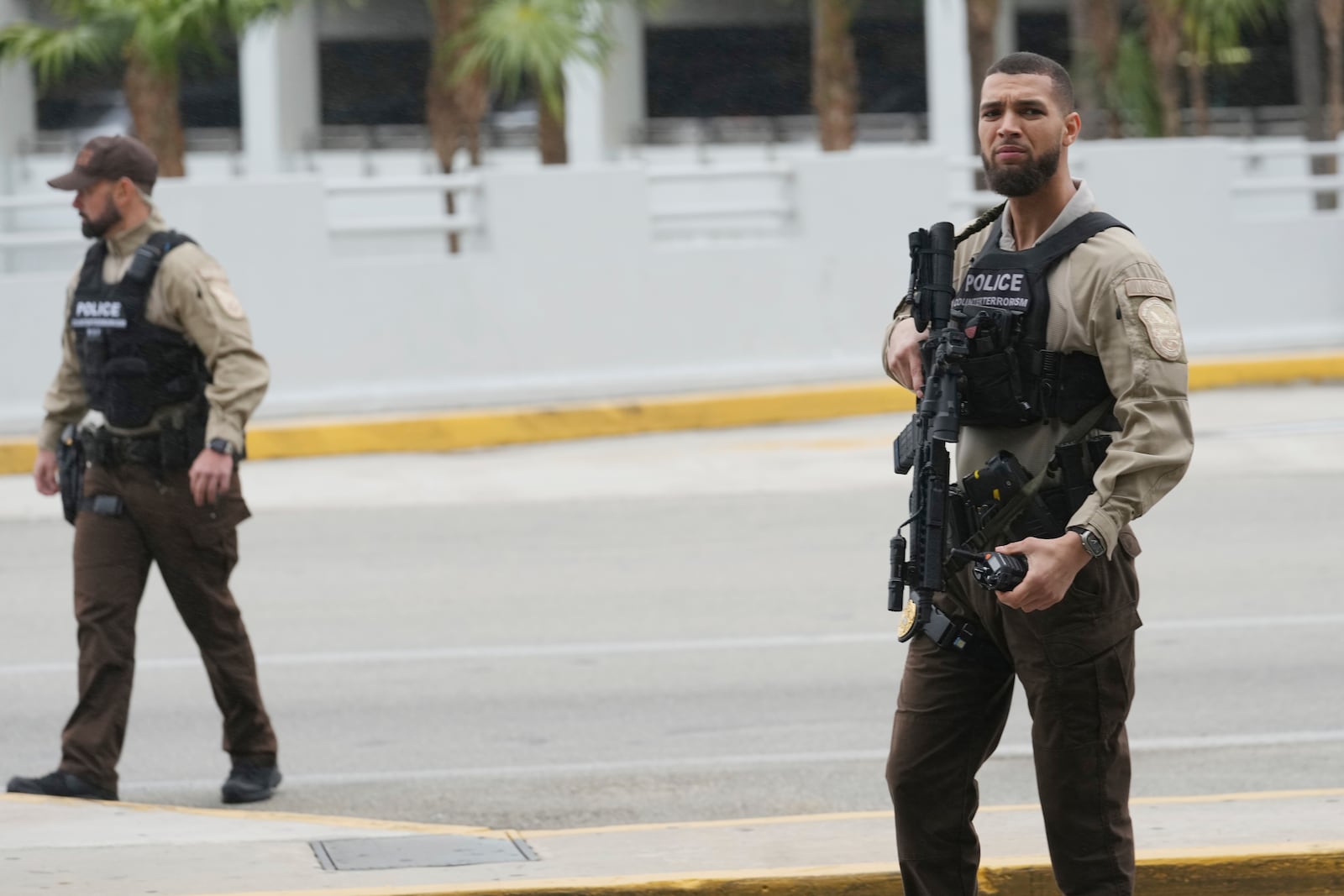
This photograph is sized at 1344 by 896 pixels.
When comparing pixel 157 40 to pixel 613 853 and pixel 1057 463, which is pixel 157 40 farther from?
pixel 1057 463

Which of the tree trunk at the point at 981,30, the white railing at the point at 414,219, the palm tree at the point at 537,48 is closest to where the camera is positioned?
the white railing at the point at 414,219

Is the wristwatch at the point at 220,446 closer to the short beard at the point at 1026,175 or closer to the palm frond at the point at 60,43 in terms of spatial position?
the short beard at the point at 1026,175

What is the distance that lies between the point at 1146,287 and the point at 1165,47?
1729 centimetres

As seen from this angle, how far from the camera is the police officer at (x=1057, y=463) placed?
11.6ft

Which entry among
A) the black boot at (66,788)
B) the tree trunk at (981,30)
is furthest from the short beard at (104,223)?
the tree trunk at (981,30)

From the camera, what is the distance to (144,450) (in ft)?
19.0

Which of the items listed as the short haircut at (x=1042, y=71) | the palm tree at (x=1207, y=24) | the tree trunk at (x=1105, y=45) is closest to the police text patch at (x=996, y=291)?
the short haircut at (x=1042, y=71)

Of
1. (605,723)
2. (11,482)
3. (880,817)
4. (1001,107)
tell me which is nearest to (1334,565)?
(605,723)

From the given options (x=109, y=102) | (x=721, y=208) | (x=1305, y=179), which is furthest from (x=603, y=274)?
(x=109, y=102)

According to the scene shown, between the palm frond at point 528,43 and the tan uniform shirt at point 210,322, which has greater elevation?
the palm frond at point 528,43

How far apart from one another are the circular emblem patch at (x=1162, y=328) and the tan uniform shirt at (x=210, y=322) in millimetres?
2882

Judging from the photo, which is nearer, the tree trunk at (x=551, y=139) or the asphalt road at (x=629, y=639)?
the asphalt road at (x=629, y=639)

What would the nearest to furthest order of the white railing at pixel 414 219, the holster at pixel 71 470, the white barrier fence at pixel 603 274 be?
the holster at pixel 71 470 < the white barrier fence at pixel 603 274 < the white railing at pixel 414 219

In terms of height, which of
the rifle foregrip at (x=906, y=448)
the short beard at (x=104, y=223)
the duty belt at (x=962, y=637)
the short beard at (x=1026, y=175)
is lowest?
the duty belt at (x=962, y=637)
